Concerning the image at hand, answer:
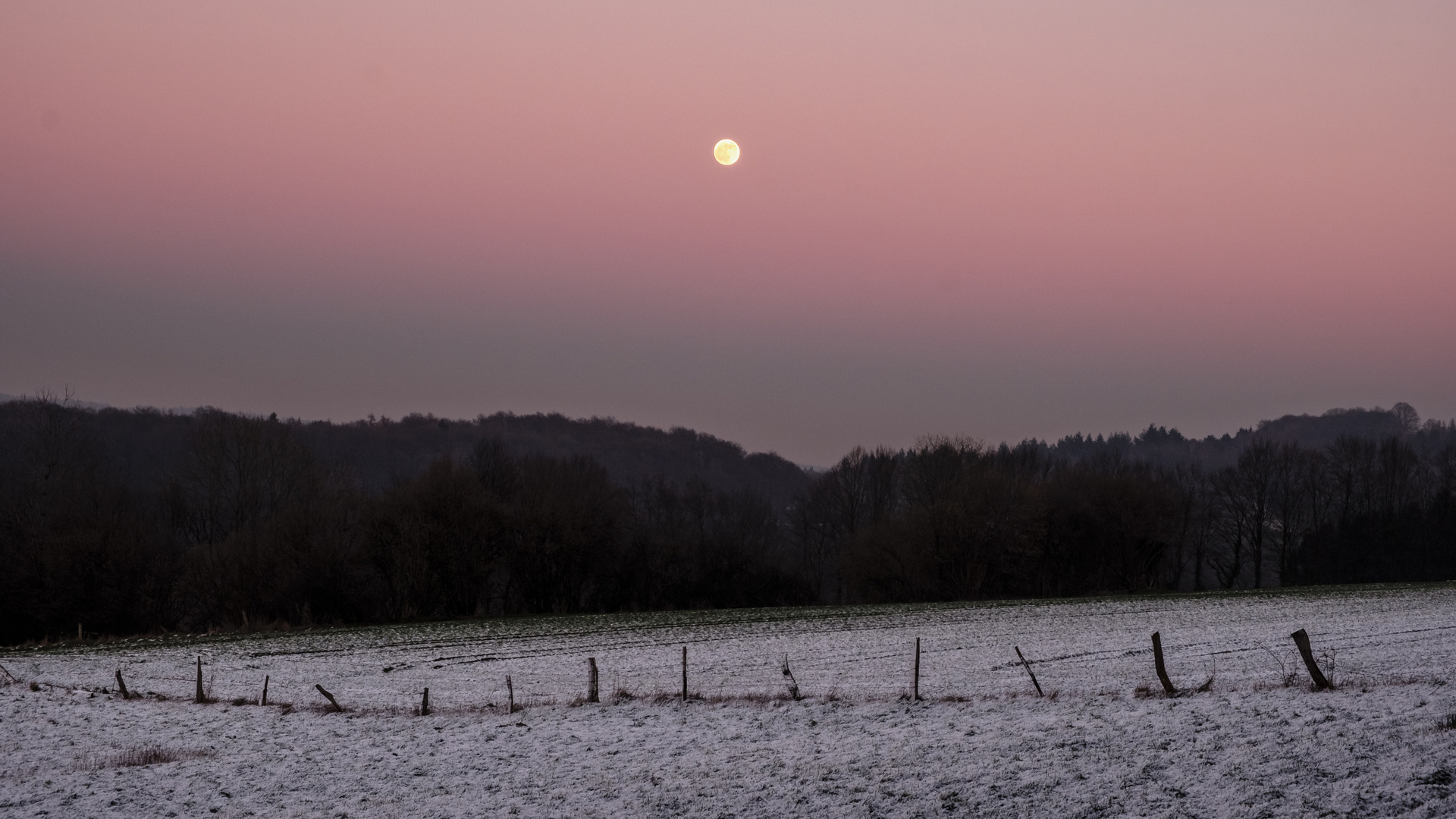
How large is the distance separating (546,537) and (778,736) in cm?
5458

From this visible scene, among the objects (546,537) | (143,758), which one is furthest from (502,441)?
(143,758)

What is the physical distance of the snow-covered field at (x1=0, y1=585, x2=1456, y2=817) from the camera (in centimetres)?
1327

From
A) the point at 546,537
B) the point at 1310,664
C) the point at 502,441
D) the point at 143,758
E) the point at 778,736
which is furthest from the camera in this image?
the point at 502,441

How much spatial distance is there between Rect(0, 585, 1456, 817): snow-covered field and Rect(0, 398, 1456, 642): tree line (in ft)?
92.7

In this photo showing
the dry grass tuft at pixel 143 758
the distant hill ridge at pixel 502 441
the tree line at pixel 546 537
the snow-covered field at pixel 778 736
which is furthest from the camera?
the distant hill ridge at pixel 502 441

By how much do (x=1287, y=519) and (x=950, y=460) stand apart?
38.0 meters

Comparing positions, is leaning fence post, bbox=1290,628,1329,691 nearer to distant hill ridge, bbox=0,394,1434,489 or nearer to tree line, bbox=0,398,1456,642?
tree line, bbox=0,398,1456,642

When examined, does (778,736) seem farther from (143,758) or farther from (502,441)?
(502,441)

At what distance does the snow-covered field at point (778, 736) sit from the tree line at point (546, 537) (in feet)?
92.7

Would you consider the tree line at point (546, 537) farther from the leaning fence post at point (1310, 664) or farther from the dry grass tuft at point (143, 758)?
the leaning fence post at point (1310, 664)

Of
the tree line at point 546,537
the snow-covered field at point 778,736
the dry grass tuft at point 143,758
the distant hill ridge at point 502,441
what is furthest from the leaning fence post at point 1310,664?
the distant hill ridge at point 502,441

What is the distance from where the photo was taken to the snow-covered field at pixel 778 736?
1327cm

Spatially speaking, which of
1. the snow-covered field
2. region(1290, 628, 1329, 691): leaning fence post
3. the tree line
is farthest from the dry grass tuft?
the tree line

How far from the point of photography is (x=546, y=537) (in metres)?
70.8
